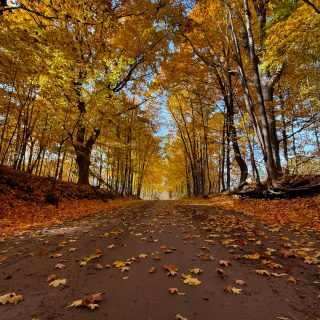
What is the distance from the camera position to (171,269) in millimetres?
4133

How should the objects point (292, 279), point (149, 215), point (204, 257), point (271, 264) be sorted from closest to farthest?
point (292, 279) < point (271, 264) < point (204, 257) < point (149, 215)

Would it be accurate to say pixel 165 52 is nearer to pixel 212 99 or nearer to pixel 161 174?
pixel 212 99

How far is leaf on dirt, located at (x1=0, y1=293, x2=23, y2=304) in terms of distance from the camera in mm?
3199

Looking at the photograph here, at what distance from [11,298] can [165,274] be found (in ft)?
6.98

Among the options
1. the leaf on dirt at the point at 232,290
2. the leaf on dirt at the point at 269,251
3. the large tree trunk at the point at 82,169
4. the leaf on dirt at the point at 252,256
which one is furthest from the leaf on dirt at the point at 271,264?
the large tree trunk at the point at 82,169

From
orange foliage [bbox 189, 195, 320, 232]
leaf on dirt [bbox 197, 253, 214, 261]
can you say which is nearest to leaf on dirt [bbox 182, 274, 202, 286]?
leaf on dirt [bbox 197, 253, 214, 261]

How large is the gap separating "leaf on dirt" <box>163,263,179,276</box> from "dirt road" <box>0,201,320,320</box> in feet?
0.06

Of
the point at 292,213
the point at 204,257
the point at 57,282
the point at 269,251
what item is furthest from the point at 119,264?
the point at 292,213

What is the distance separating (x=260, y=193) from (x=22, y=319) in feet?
44.4

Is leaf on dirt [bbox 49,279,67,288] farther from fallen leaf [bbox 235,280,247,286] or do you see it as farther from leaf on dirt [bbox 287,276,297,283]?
leaf on dirt [bbox 287,276,297,283]

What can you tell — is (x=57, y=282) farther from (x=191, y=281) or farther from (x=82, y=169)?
(x=82, y=169)

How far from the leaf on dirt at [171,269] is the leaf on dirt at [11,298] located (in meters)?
2.07

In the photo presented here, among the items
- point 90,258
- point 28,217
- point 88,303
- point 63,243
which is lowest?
point 88,303

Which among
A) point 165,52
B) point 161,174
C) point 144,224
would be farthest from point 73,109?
Answer: point 161,174
